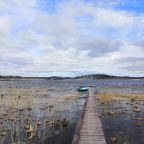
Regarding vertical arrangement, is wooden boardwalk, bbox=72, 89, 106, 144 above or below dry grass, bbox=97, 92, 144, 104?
below

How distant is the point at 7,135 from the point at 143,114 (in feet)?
38.4

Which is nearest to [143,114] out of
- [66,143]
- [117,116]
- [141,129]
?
[117,116]

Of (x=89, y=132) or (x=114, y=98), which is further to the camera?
(x=114, y=98)

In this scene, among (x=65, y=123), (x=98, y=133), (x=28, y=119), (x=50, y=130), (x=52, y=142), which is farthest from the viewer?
(x=28, y=119)

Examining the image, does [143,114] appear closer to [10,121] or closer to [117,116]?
[117,116]

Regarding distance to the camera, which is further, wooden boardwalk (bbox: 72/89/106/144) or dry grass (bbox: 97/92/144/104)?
dry grass (bbox: 97/92/144/104)

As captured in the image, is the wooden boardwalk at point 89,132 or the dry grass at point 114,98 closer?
the wooden boardwalk at point 89,132

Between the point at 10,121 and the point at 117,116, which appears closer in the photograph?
the point at 10,121

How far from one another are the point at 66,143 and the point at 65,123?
4.55 metres

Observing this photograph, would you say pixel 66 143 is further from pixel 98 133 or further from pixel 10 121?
pixel 10 121

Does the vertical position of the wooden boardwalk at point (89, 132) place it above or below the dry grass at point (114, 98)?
below

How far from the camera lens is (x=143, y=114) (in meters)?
26.1

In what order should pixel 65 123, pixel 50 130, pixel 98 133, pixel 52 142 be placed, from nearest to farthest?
pixel 98 133
pixel 52 142
pixel 50 130
pixel 65 123

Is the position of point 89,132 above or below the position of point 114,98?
below
